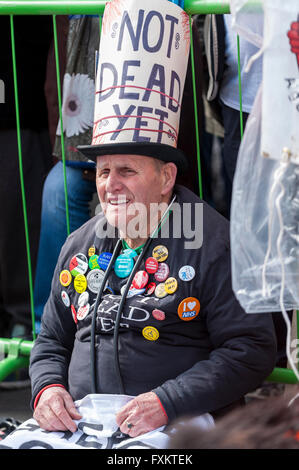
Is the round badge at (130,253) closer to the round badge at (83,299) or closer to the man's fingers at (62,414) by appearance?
the round badge at (83,299)

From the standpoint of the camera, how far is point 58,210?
3.31 metres

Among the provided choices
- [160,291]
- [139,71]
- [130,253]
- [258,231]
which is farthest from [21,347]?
[258,231]

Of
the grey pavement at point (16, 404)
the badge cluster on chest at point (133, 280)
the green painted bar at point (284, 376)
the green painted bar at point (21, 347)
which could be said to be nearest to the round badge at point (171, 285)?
the badge cluster on chest at point (133, 280)

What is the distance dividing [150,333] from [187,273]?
0.69 ft

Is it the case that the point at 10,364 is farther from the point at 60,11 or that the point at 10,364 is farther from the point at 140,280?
the point at 60,11

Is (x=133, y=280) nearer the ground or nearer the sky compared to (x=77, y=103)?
nearer the ground

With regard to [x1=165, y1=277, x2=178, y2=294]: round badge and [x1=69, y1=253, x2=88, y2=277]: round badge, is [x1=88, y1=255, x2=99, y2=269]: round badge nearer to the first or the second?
[x1=69, y1=253, x2=88, y2=277]: round badge

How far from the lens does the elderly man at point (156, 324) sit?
2.14 meters

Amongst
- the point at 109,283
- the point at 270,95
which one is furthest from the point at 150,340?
the point at 270,95

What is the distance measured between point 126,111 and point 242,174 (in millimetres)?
705

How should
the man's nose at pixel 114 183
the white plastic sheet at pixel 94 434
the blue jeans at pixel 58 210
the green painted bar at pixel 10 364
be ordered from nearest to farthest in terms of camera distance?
the white plastic sheet at pixel 94 434
the man's nose at pixel 114 183
the green painted bar at pixel 10 364
the blue jeans at pixel 58 210

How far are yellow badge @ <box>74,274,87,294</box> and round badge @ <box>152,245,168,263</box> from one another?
26cm

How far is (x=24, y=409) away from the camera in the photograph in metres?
3.41

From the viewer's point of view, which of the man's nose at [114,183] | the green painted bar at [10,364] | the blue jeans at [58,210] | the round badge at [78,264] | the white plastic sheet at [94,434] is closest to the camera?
the white plastic sheet at [94,434]
